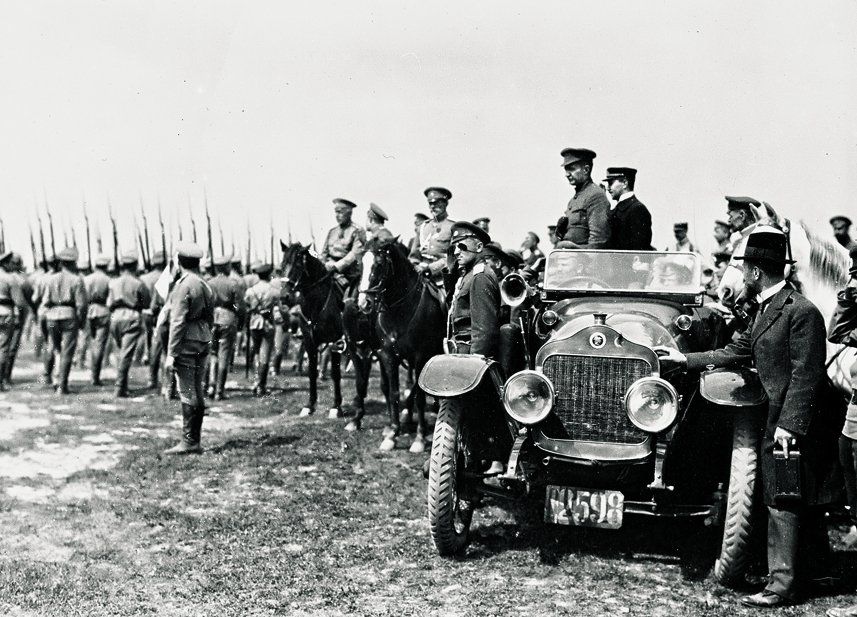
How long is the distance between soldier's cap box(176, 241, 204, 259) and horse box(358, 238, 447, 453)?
197 cm

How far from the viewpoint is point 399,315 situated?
10227 mm

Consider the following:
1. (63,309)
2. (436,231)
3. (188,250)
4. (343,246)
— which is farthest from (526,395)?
(63,309)

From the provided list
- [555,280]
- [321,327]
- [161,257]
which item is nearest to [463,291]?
[555,280]

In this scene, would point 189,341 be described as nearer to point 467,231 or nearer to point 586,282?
point 467,231

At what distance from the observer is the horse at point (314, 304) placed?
41.2 ft

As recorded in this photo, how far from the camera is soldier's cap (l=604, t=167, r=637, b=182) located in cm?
895

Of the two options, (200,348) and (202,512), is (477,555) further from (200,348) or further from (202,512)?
(200,348)

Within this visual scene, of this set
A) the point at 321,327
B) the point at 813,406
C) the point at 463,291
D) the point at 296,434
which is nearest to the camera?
the point at 813,406

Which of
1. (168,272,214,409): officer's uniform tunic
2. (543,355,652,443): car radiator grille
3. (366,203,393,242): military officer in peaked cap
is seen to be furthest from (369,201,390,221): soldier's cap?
(543,355,652,443): car radiator grille

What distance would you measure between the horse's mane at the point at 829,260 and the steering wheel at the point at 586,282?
1.85m

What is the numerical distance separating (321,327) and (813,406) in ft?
28.8

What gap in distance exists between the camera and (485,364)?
6.28 metres

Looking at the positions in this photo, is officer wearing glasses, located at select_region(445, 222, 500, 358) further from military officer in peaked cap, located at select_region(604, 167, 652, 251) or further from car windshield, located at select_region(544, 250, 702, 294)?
military officer in peaked cap, located at select_region(604, 167, 652, 251)

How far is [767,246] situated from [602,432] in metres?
1.61
